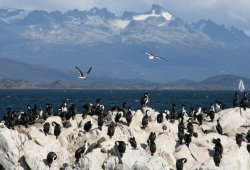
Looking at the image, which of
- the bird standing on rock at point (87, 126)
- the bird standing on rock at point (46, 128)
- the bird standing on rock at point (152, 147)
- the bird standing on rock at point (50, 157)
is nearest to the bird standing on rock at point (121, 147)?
the bird standing on rock at point (152, 147)

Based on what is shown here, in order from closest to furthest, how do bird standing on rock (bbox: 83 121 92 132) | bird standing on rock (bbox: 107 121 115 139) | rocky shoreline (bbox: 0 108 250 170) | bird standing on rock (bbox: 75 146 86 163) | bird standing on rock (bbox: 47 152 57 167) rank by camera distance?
rocky shoreline (bbox: 0 108 250 170) < bird standing on rock (bbox: 75 146 86 163) < bird standing on rock (bbox: 47 152 57 167) < bird standing on rock (bbox: 107 121 115 139) < bird standing on rock (bbox: 83 121 92 132)

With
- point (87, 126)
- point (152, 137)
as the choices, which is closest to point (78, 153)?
point (87, 126)

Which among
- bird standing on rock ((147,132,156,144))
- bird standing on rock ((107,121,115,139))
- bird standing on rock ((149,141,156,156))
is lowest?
bird standing on rock ((149,141,156,156))

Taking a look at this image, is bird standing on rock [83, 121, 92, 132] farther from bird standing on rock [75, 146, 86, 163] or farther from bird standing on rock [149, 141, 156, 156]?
bird standing on rock [149, 141, 156, 156]

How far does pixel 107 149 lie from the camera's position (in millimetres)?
41938

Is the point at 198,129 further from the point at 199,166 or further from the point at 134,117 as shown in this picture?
the point at 199,166

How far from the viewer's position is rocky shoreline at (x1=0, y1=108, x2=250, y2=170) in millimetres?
40906

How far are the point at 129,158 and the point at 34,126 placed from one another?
402 inches

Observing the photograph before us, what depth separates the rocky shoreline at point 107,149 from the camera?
40906mm

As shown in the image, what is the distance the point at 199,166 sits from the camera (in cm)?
4103

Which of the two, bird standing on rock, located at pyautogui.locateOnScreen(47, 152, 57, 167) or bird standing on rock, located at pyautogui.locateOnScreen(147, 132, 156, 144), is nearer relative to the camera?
bird standing on rock, located at pyautogui.locateOnScreen(47, 152, 57, 167)

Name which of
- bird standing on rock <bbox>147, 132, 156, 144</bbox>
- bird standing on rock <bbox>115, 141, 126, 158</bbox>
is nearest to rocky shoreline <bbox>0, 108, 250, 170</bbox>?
bird standing on rock <bbox>115, 141, 126, 158</bbox>

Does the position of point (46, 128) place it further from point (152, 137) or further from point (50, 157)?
point (152, 137)

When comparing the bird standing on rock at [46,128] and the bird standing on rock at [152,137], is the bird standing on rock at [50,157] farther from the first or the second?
the bird standing on rock at [152,137]
